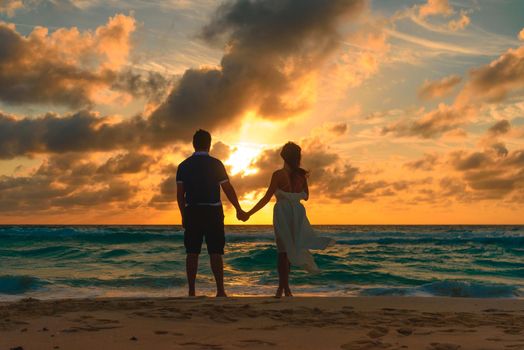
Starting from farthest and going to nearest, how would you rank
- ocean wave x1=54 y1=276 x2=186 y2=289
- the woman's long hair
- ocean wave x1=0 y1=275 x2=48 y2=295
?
ocean wave x1=54 y1=276 x2=186 y2=289 < ocean wave x1=0 y1=275 x2=48 y2=295 < the woman's long hair

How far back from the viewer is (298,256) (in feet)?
25.1

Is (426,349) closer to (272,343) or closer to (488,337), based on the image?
(488,337)

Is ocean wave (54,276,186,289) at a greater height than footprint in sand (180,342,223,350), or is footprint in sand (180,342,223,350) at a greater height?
footprint in sand (180,342,223,350)

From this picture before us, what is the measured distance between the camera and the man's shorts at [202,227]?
766 cm

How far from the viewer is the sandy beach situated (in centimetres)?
430

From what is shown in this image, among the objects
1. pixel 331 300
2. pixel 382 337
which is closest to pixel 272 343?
pixel 382 337

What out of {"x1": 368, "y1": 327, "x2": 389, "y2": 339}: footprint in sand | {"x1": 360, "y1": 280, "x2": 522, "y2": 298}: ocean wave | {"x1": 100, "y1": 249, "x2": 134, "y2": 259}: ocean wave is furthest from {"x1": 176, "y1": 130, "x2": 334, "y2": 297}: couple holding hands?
{"x1": 100, "y1": 249, "x2": 134, "y2": 259}: ocean wave

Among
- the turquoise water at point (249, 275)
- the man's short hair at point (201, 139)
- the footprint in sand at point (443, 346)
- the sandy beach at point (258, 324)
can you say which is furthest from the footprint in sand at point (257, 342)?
the turquoise water at point (249, 275)

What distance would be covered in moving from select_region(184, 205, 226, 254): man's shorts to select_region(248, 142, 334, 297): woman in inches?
22.8

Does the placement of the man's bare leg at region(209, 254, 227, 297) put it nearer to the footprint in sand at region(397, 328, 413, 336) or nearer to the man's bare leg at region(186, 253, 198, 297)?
Answer: the man's bare leg at region(186, 253, 198, 297)

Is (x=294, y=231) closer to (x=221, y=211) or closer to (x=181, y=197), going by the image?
(x=221, y=211)

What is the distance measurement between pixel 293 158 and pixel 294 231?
1045 millimetres

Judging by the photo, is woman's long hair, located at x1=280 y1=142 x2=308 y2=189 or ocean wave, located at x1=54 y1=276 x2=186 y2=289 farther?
ocean wave, located at x1=54 y1=276 x2=186 y2=289

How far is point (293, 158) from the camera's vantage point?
25.1ft
